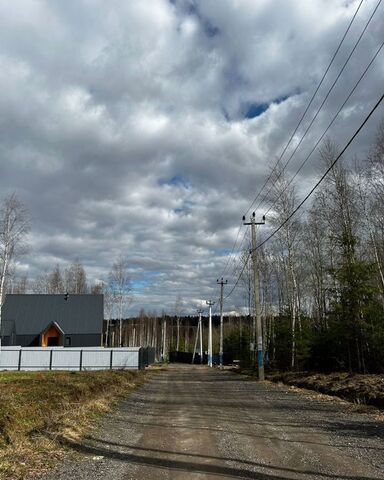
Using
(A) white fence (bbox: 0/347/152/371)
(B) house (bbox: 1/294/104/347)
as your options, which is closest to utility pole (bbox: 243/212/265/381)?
(A) white fence (bbox: 0/347/152/371)

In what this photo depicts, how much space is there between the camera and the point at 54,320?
52719 mm

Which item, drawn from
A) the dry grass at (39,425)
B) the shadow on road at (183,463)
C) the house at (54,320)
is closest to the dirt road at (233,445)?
the shadow on road at (183,463)

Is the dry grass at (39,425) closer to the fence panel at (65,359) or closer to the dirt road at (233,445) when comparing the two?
the dirt road at (233,445)

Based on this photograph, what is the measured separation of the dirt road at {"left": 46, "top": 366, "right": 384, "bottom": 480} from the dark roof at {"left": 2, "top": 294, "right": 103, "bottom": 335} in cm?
3997

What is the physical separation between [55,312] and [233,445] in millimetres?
48327

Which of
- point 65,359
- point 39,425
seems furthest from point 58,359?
point 39,425

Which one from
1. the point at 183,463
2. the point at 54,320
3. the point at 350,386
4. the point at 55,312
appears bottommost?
the point at 350,386

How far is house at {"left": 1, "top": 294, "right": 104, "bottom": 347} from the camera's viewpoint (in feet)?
170

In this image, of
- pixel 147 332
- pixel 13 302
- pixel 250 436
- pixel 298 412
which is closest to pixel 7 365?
pixel 13 302

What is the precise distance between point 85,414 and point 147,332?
91595 mm

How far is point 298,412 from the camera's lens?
12867mm

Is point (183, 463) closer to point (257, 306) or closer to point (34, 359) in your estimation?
point (257, 306)

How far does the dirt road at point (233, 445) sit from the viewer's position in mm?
6457

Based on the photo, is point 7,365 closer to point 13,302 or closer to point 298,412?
point 13,302
